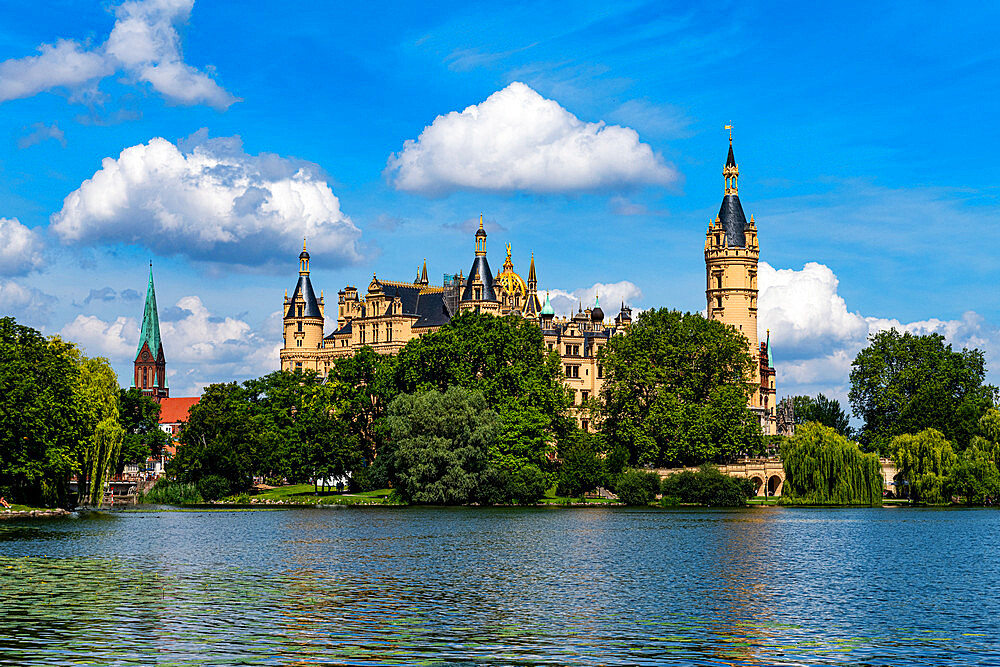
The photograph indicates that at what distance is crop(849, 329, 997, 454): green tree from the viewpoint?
10850cm

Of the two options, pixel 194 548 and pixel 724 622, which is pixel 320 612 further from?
pixel 194 548

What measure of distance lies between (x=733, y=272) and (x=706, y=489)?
41.9 m

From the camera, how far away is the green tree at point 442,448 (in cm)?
8675

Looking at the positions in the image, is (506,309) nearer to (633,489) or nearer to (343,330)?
(343,330)

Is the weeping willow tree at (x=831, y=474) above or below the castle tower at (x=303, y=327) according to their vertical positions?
below

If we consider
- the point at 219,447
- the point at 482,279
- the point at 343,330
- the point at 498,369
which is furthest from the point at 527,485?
the point at 343,330

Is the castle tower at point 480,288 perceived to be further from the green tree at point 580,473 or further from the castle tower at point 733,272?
the green tree at point 580,473

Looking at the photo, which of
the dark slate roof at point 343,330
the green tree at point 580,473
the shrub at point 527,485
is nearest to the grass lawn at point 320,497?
the shrub at point 527,485

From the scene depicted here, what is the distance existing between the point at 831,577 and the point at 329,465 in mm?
73113

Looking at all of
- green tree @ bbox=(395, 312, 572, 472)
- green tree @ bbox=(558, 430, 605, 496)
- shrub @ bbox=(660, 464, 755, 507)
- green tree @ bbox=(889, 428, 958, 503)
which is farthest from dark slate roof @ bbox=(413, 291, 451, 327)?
green tree @ bbox=(889, 428, 958, 503)

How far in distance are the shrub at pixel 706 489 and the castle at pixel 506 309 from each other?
2728cm

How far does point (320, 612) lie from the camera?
27.4 metres

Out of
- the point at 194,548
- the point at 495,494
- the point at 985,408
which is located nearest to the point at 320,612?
the point at 194,548

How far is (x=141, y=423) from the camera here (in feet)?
388
